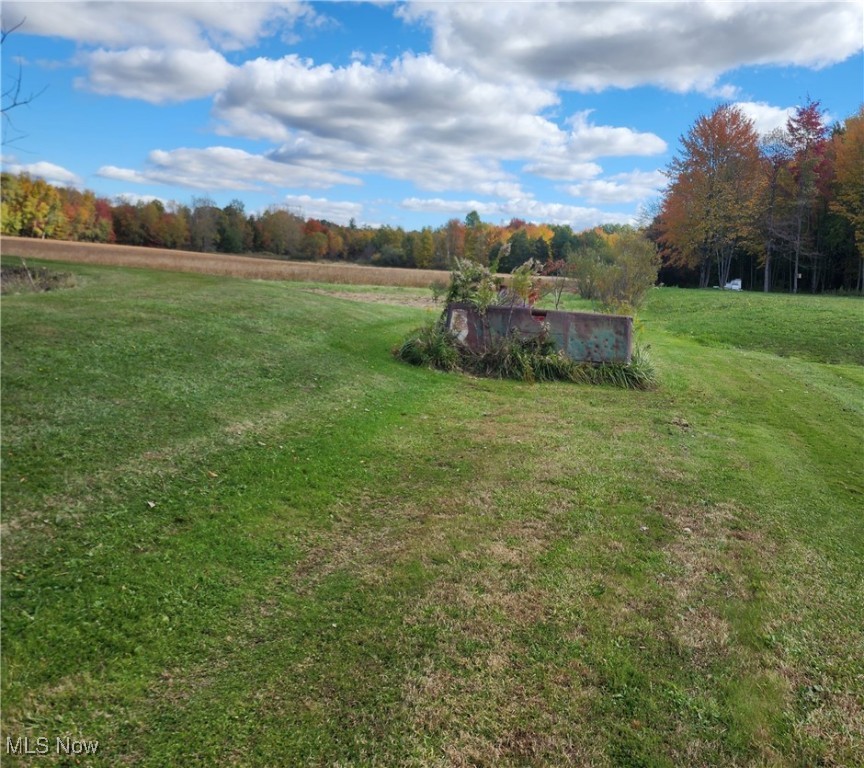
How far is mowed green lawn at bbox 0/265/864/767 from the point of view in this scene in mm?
2254

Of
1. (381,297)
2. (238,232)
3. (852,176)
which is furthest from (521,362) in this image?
(238,232)

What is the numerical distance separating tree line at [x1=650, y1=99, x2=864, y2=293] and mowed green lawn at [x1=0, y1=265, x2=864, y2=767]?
31.4m

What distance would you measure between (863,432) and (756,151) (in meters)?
33.2

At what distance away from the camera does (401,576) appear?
3.28 m

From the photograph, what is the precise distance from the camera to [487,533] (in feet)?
12.6

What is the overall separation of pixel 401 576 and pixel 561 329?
6884 millimetres

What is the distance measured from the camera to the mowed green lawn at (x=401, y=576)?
225cm

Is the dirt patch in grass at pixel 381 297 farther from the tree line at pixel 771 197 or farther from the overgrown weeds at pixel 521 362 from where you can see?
the tree line at pixel 771 197

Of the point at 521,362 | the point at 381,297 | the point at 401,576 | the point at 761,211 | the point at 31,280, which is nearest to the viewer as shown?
the point at 401,576

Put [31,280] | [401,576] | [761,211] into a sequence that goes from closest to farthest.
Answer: [401,576], [31,280], [761,211]

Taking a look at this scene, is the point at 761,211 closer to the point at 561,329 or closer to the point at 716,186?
the point at 716,186

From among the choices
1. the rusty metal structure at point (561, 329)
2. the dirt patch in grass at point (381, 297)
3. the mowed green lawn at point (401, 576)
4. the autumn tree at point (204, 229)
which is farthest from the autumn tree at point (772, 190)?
the autumn tree at point (204, 229)

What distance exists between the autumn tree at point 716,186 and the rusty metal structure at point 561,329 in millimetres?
29253

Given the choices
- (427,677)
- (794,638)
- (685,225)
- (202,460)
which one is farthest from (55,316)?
(685,225)
